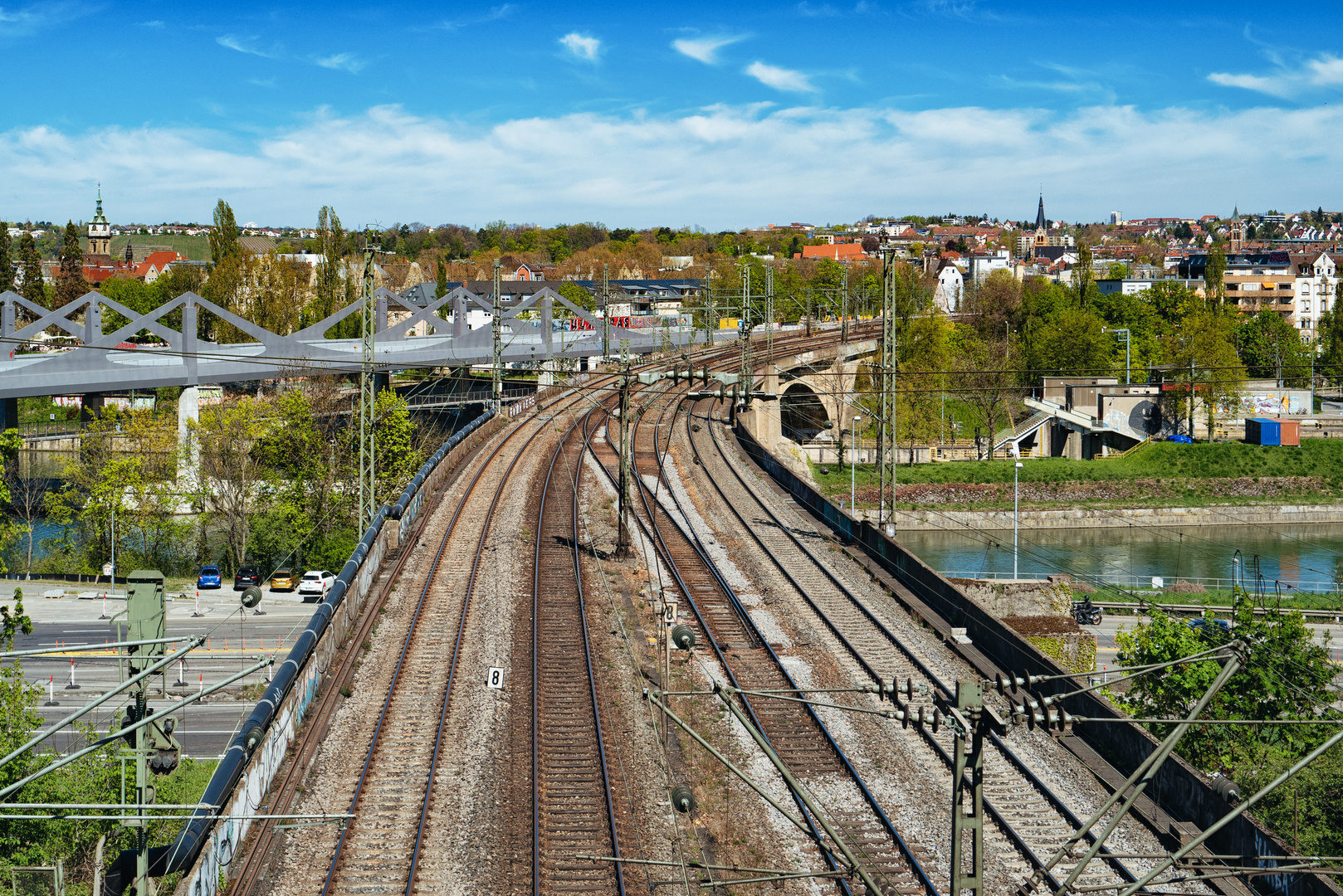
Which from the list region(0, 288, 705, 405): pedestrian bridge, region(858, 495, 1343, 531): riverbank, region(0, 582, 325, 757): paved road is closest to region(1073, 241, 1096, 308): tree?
region(858, 495, 1343, 531): riverbank

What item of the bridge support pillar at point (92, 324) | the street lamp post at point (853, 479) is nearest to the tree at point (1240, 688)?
the street lamp post at point (853, 479)

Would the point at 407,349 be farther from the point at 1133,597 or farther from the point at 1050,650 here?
the point at 1050,650

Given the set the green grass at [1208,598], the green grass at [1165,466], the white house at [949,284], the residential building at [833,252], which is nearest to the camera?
the green grass at [1208,598]

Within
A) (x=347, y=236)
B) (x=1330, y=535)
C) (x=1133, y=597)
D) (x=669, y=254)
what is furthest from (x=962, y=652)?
(x=669, y=254)

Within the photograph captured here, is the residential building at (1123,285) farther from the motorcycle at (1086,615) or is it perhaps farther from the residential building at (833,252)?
the motorcycle at (1086,615)

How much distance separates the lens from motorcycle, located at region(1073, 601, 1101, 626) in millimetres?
32594

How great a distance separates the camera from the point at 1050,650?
2286 cm

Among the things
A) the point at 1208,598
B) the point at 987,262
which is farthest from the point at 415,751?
the point at 987,262

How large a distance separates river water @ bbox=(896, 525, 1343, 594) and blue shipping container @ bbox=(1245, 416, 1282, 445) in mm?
6706

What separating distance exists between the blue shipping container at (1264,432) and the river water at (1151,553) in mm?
6706

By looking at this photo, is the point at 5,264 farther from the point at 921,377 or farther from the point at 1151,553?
the point at 1151,553

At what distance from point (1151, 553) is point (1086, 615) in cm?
1656

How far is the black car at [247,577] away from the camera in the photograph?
35875mm

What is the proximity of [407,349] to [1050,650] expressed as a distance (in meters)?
42.3
